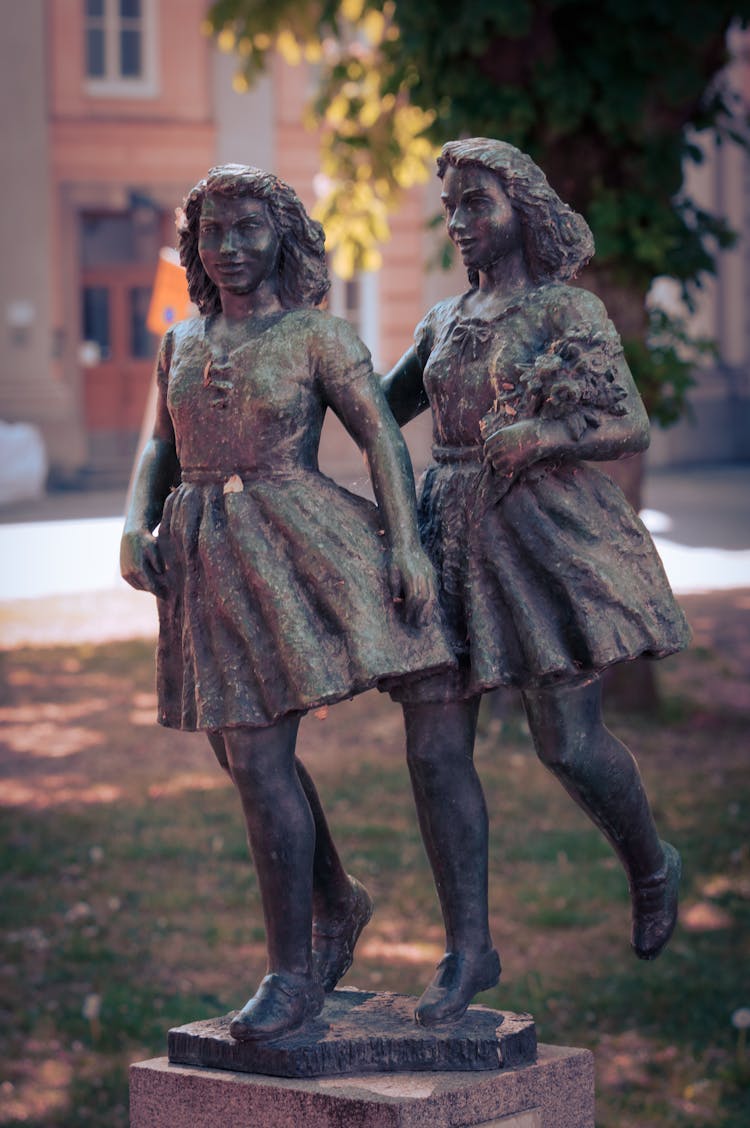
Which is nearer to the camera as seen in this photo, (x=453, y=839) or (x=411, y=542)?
(x=411, y=542)

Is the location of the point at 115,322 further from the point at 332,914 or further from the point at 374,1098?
the point at 374,1098

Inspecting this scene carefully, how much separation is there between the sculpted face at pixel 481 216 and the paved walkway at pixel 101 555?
9042 millimetres

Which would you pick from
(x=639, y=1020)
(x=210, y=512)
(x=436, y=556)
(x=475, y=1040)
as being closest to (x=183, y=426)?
(x=210, y=512)

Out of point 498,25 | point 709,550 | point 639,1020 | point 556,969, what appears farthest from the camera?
point 709,550

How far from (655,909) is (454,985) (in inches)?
18.8

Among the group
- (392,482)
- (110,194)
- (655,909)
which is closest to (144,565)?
(392,482)

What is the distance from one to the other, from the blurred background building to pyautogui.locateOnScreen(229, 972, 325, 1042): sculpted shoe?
1878 centimetres

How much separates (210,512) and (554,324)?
77 centimetres

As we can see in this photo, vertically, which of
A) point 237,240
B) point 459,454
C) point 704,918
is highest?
point 237,240

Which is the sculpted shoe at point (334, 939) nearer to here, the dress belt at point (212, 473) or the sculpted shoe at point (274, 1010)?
the sculpted shoe at point (274, 1010)

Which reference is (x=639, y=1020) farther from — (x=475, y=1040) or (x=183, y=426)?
(x=183, y=426)

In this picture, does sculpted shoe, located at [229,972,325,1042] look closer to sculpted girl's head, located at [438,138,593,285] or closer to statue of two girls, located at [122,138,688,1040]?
statue of two girls, located at [122,138,688,1040]

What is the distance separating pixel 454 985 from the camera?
361 cm

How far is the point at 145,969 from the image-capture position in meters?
6.48
